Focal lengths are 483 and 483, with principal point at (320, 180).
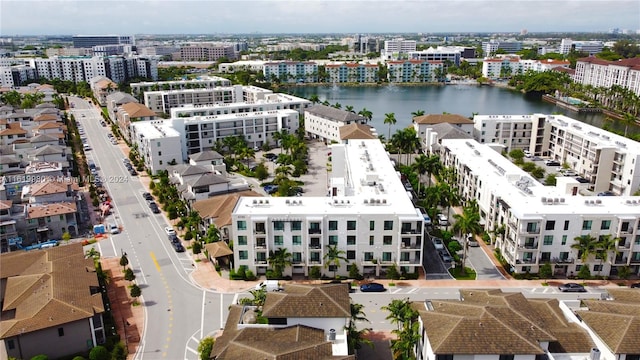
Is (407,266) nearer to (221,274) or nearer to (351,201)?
(351,201)

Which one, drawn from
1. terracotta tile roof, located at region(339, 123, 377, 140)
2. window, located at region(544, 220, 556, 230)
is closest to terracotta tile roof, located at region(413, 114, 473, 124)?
terracotta tile roof, located at region(339, 123, 377, 140)

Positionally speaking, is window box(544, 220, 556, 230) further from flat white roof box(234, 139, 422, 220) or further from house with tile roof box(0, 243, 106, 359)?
Result: house with tile roof box(0, 243, 106, 359)

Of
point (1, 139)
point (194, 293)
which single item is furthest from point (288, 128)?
point (194, 293)

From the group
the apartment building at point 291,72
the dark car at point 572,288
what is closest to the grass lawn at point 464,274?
the dark car at point 572,288

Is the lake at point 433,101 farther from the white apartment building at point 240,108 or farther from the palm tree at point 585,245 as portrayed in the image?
the palm tree at point 585,245

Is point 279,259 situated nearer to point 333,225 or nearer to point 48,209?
point 333,225

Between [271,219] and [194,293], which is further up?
[271,219]
